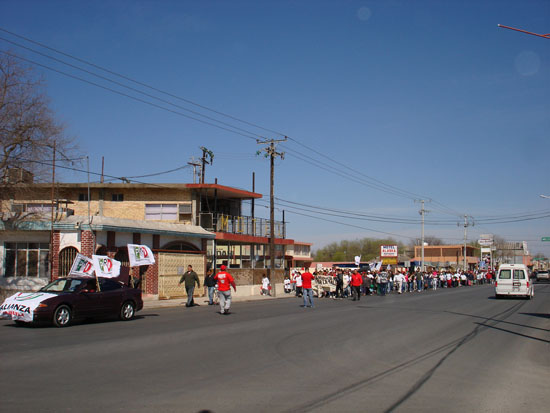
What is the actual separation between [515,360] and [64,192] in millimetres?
32717

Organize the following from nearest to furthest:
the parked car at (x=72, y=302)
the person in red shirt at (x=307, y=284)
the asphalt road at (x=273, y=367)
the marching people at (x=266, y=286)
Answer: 1. the asphalt road at (x=273, y=367)
2. the parked car at (x=72, y=302)
3. the person in red shirt at (x=307, y=284)
4. the marching people at (x=266, y=286)

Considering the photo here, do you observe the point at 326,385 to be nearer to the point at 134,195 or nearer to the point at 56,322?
the point at 56,322

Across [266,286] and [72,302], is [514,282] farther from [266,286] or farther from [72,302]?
[72,302]

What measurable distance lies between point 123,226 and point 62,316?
36.2 feet

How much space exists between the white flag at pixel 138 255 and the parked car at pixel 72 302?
15.0 ft

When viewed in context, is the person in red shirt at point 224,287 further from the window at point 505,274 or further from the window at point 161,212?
the window at point 505,274

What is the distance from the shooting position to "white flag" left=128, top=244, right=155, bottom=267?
74.7 feet

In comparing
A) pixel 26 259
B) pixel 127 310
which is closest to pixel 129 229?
pixel 26 259

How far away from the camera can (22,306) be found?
1459cm

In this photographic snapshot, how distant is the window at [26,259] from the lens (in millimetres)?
24516

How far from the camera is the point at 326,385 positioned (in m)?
8.12

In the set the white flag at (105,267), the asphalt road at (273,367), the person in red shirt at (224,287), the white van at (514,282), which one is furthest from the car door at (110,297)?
the white van at (514,282)

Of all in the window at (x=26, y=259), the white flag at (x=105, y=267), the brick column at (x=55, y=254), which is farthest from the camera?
the window at (x=26, y=259)

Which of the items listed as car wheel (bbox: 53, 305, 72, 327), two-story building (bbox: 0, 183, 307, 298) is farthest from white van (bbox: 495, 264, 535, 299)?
car wheel (bbox: 53, 305, 72, 327)
